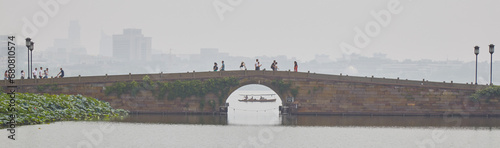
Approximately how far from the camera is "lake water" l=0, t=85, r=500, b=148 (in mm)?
33281

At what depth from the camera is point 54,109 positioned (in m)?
45.1

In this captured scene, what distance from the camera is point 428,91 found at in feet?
173

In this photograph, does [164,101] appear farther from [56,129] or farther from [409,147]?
[409,147]

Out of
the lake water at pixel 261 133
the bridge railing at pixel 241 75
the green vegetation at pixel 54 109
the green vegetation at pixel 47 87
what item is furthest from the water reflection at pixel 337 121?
the green vegetation at pixel 47 87

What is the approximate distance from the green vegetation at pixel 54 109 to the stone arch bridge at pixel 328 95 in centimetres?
220

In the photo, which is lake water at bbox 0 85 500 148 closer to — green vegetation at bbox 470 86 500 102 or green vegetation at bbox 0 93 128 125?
green vegetation at bbox 0 93 128 125

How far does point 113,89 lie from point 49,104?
8168 mm

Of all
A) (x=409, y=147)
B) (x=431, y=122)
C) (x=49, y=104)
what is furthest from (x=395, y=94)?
(x=49, y=104)

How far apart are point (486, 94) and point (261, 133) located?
67.7 feet

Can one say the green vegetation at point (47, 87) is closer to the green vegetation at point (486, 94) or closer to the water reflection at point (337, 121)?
the water reflection at point (337, 121)

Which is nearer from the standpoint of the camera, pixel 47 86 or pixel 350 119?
pixel 350 119

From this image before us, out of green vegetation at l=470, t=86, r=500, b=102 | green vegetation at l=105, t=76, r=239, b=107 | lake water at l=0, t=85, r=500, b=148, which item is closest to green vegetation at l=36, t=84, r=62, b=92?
green vegetation at l=105, t=76, r=239, b=107

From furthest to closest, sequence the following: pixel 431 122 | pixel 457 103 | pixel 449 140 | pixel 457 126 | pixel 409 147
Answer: pixel 457 103
pixel 431 122
pixel 457 126
pixel 449 140
pixel 409 147

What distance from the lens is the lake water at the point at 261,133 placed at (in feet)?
109
